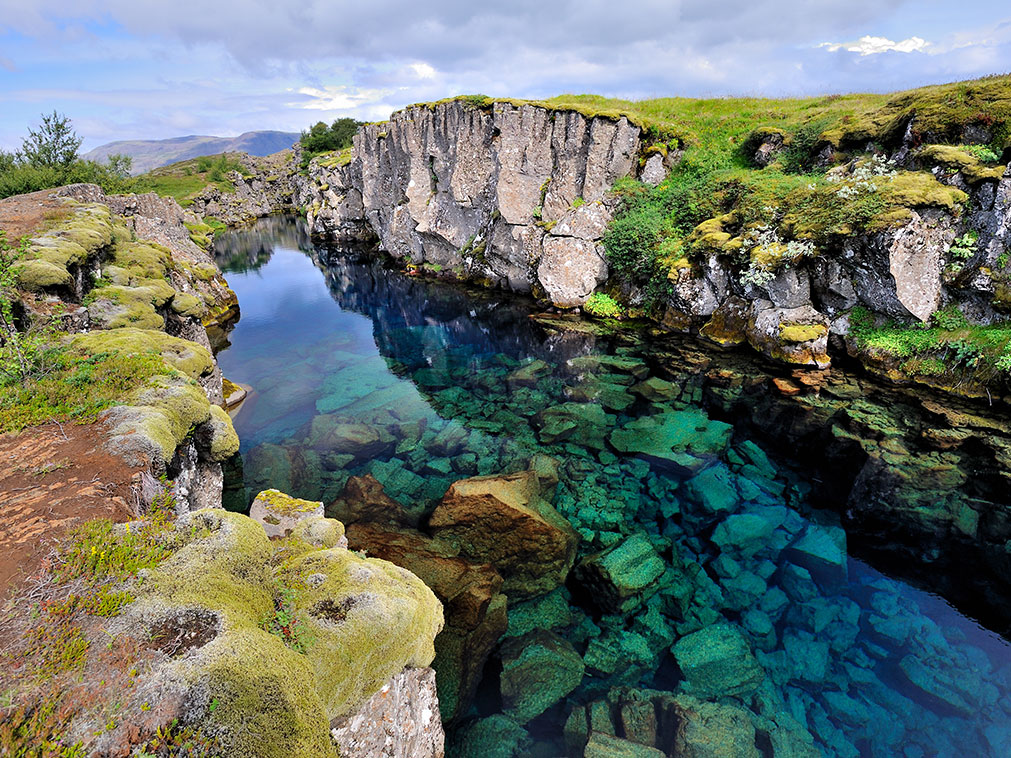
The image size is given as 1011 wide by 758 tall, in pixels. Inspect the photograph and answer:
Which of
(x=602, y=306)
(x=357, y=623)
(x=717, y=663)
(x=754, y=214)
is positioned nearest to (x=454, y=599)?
(x=357, y=623)

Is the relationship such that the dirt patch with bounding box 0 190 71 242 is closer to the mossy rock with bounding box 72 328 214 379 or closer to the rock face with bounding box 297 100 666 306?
the mossy rock with bounding box 72 328 214 379

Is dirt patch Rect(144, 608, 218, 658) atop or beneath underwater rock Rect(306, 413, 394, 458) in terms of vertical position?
atop

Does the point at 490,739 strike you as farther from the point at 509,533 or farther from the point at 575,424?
the point at 575,424

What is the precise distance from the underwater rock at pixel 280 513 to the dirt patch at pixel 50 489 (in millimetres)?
2330

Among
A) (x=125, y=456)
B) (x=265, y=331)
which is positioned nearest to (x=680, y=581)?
(x=125, y=456)

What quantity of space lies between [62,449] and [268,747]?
6.90 m

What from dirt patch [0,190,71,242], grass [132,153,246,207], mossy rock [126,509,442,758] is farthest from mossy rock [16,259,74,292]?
grass [132,153,246,207]

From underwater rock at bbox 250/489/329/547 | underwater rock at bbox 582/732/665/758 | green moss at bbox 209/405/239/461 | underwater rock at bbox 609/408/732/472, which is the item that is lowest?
underwater rock at bbox 582/732/665/758

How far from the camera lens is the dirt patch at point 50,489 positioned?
17.7 ft

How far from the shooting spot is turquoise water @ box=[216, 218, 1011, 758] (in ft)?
27.1

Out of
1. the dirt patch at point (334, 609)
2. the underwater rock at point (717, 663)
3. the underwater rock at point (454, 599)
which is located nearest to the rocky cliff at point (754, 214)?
the underwater rock at point (717, 663)

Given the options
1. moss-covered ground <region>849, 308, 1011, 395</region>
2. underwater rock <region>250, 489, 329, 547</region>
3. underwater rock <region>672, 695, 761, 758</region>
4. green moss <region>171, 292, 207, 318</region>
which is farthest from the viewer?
green moss <region>171, 292, 207, 318</region>

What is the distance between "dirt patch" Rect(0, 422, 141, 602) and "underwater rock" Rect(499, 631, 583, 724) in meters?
7.04

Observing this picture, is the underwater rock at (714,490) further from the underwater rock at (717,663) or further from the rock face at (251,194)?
the rock face at (251,194)
